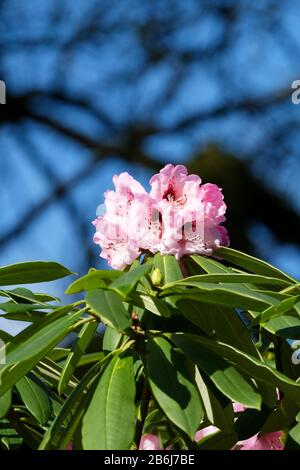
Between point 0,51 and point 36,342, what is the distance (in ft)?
12.9

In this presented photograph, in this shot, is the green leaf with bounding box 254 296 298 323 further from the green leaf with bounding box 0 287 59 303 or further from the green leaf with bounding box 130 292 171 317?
the green leaf with bounding box 0 287 59 303

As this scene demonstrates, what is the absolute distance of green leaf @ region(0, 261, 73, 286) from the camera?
2.69ft

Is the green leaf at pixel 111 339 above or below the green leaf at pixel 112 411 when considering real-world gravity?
above

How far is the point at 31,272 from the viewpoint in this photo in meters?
0.83

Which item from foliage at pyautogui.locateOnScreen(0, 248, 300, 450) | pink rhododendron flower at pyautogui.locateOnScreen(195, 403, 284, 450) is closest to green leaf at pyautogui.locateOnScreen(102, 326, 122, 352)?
foliage at pyautogui.locateOnScreen(0, 248, 300, 450)

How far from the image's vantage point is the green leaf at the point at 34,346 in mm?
659

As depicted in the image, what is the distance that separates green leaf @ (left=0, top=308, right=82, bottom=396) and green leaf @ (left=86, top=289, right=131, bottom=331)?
0.04 m

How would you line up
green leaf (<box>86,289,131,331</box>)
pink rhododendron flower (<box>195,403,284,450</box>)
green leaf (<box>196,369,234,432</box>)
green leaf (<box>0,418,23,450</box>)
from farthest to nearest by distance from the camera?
pink rhododendron flower (<box>195,403,284,450</box>) → green leaf (<box>0,418,23,450</box>) → green leaf (<box>196,369,234,432</box>) → green leaf (<box>86,289,131,331</box>)

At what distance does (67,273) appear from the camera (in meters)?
0.82

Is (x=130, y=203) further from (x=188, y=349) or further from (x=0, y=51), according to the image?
(x=0, y=51)

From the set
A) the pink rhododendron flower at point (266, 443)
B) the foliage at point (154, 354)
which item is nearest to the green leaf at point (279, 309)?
the foliage at point (154, 354)

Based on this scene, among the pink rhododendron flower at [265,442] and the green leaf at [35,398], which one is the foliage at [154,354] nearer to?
the green leaf at [35,398]

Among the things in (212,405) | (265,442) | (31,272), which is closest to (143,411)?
(212,405)

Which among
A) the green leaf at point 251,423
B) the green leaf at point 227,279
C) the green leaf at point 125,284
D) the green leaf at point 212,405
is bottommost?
the green leaf at point 251,423
